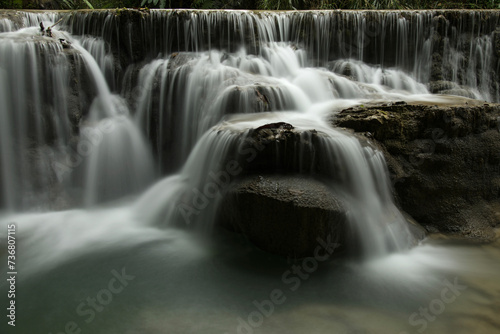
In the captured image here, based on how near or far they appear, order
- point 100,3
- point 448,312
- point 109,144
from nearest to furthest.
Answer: point 448,312 < point 109,144 < point 100,3

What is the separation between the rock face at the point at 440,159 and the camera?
16.1ft

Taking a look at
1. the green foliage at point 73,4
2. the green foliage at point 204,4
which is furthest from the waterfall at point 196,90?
the green foliage at point 204,4


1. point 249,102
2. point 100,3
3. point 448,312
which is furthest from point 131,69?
point 100,3

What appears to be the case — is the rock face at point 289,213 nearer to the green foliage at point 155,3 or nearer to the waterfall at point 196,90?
the waterfall at point 196,90

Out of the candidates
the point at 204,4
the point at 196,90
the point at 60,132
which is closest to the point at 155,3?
the point at 204,4

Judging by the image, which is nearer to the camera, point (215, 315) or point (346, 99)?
point (215, 315)

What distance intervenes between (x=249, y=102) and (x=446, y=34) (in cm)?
568

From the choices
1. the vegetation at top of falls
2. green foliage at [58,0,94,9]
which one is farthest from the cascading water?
green foliage at [58,0,94,9]

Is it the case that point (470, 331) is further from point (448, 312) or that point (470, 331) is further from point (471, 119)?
point (471, 119)

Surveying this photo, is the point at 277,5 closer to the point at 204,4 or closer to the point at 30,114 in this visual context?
the point at 204,4

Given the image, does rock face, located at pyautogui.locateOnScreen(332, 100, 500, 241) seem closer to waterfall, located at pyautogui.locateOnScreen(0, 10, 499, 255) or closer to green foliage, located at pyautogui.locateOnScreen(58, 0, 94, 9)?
waterfall, located at pyautogui.locateOnScreen(0, 10, 499, 255)

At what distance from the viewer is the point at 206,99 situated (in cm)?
627

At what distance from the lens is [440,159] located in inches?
196

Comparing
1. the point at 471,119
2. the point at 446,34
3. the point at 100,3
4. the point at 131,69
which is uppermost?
the point at 100,3
